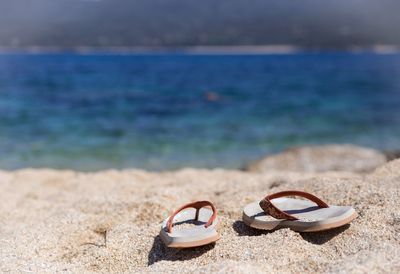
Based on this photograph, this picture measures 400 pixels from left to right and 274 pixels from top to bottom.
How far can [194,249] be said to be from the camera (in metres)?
2.61

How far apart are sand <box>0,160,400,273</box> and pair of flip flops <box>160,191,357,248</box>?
0.09 metres

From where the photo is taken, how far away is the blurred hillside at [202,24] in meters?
77.1

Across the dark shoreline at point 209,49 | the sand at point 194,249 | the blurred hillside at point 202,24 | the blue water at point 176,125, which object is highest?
the sand at point 194,249

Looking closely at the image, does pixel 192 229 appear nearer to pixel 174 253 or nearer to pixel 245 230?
pixel 174 253

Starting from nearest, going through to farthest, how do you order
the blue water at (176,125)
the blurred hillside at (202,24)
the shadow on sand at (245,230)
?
the shadow on sand at (245,230)
the blue water at (176,125)
the blurred hillside at (202,24)

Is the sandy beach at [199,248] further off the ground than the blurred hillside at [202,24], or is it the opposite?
the sandy beach at [199,248]

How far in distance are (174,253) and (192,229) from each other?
175 mm

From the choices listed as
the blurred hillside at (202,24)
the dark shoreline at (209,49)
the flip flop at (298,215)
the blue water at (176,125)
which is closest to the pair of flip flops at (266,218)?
the flip flop at (298,215)

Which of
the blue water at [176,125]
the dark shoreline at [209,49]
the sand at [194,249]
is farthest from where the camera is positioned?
the dark shoreline at [209,49]

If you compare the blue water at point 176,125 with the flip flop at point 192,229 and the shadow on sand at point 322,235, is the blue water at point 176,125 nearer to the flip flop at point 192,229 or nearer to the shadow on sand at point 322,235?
the flip flop at point 192,229

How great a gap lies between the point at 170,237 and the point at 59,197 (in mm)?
2170

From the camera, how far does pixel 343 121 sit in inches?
457

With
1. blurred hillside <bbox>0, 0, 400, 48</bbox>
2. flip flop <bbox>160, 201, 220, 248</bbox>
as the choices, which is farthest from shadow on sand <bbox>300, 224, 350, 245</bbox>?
blurred hillside <bbox>0, 0, 400, 48</bbox>

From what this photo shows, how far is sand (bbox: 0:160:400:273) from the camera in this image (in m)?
2.35
